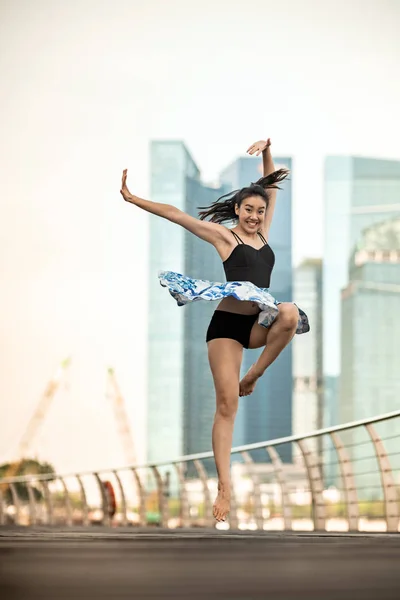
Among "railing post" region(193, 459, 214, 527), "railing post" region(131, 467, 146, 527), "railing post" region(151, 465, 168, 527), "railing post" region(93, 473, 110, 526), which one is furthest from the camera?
"railing post" region(93, 473, 110, 526)

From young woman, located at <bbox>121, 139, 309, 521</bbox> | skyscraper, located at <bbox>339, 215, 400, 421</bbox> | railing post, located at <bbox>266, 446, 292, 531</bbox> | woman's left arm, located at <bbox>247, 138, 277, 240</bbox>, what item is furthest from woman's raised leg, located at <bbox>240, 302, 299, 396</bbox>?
skyscraper, located at <bbox>339, 215, 400, 421</bbox>

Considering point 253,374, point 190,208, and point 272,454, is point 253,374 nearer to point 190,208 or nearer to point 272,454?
point 272,454

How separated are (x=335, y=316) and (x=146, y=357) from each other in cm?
2240

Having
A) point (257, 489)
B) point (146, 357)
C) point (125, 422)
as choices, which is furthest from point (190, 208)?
point (257, 489)

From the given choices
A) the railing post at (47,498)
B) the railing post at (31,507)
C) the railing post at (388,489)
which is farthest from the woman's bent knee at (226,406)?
the railing post at (31,507)

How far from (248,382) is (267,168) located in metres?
0.98

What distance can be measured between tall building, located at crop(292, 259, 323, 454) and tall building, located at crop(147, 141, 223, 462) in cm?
1470

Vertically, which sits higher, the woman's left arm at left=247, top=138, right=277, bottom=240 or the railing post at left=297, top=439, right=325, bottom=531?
the woman's left arm at left=247, top=138, right=277, bottom=240

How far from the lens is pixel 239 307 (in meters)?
4.56

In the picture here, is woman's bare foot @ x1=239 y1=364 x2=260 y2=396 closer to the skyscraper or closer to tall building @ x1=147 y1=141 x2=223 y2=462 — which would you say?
tall building @ x1=147 y1=141 x2=223 y2=462

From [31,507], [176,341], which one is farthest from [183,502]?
[176,341]

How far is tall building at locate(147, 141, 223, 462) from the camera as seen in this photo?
121 metres

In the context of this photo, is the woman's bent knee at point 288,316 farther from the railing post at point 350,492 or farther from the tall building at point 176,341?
the tall building at point 176,341

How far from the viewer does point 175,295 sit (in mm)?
4645
